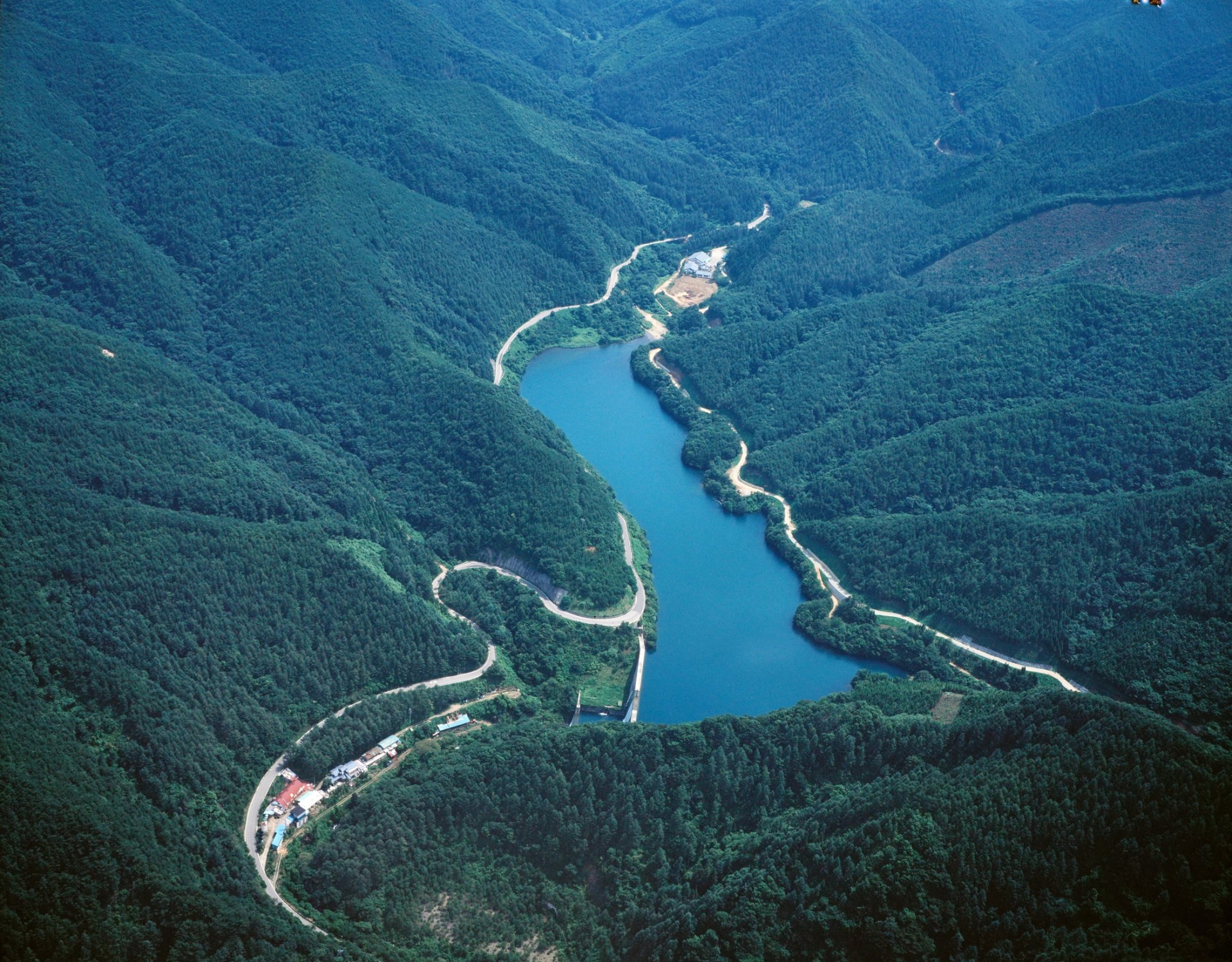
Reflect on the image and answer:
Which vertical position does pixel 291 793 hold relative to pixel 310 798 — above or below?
above

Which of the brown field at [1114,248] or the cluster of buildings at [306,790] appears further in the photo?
the brown field at [1114,248]

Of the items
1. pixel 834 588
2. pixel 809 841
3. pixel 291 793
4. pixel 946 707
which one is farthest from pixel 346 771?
pixel 834 588

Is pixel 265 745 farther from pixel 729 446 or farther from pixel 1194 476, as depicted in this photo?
pixel 1194 476

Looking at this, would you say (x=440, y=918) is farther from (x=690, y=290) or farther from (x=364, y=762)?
(x=690, y=290)

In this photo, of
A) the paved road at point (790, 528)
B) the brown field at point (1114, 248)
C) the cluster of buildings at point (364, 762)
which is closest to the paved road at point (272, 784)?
the cluster of buildings at point (364, 762)

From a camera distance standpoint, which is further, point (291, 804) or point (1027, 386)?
point (1027, 386)

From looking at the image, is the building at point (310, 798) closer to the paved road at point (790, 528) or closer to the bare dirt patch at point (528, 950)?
the bare dirt patch at point (528, 950)

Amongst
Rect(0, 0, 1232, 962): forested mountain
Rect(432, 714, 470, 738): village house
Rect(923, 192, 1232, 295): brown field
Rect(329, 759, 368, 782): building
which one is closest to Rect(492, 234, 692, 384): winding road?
Rect(0, 0, 1232, 962): forested mountain

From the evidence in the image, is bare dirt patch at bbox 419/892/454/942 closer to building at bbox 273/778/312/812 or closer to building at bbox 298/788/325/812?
building at bbox 298/788/325/812
